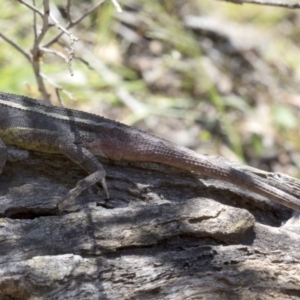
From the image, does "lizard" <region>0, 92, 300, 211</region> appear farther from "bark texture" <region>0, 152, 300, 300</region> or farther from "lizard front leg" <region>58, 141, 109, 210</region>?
"bark texture" <region>0, 152, 300, 300</region>

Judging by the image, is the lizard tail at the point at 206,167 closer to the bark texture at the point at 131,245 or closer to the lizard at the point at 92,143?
the lizard at the point at 92,143

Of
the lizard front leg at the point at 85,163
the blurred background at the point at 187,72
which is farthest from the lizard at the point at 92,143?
the blurred background at the point at 187,72

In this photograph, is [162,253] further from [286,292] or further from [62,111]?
[62,111]

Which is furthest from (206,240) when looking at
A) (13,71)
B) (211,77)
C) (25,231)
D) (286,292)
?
(211,77)

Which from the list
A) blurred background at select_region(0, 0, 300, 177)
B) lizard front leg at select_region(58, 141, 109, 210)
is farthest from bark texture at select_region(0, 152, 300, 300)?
blurred background at select_region(0, 0, 300, 177)

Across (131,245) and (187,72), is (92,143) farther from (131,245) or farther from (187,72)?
(187,72)

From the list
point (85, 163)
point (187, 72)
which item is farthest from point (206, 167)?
point (187, 72)
